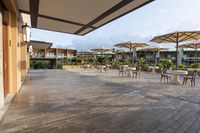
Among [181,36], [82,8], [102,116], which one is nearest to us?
[102,116]

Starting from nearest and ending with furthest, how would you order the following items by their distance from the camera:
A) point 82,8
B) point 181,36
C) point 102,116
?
point 102,116 → point 82,8 → point 181,36

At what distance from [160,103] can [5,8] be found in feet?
15.5

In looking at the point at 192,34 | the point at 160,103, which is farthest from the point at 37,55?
the point at 160,103

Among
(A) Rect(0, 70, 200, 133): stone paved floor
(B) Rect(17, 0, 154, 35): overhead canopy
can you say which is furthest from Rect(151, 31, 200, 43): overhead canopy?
(A) Rect(0, 70, 200, 133): stone paved floor

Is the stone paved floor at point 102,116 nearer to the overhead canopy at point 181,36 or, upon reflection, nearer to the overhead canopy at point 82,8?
the overhead canopy at point 82,8

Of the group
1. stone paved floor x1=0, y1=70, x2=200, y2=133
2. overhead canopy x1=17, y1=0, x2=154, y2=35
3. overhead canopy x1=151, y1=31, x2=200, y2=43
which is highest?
overhead canopy x1=17, y1=0, x2=154, y2=35

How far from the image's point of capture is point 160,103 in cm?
474

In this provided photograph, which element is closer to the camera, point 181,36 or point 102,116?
point 102,116

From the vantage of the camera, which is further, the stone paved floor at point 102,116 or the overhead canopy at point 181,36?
the overhead canopy at point 181,36

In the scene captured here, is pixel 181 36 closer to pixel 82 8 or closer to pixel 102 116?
pixel 82 8

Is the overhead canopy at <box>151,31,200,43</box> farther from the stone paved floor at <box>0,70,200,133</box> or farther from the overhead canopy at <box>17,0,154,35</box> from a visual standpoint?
the stone paved floor at <box>0,70,200,133</box>

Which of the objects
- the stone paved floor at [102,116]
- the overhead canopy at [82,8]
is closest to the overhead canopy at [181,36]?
the overhead canopy at [82,8]

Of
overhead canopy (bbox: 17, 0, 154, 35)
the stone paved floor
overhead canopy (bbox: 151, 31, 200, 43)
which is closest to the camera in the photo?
the stone paved floor

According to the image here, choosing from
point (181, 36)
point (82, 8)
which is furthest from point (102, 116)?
point (181, 36)
